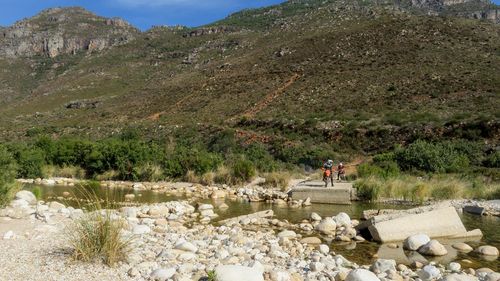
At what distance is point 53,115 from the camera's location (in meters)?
69.9

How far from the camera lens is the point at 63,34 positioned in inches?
5694

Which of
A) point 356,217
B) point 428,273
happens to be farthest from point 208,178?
point 428,273

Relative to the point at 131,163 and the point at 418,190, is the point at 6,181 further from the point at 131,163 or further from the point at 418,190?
the point at 418,190

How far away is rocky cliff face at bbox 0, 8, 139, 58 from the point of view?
136375 mm

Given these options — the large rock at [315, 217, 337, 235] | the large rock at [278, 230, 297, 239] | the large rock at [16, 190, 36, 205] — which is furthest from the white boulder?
the large rock at [16, 190, 36, 205]

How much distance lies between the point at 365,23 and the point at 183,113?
28162 mm

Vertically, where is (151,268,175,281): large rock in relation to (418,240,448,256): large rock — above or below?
above

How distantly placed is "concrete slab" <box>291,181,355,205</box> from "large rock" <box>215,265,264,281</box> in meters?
10.5

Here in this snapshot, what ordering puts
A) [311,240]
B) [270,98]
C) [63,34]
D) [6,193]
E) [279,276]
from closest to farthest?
[279,276] < [311,240] < [6,193] < [270,98] < [63,34]

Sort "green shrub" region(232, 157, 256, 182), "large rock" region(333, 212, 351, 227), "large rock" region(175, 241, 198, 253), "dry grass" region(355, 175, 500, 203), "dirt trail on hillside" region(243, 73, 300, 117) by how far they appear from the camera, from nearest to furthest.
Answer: "large rock" region(175, 241, 198, 253) → "large rock" region(333, 212, 351, 227) → "dry grass" region(355, 175, 500, 203) → "green shrub" region(232, 157, 256, 182) → "dirt trail on hillside" region(243, 73, 300, 117)

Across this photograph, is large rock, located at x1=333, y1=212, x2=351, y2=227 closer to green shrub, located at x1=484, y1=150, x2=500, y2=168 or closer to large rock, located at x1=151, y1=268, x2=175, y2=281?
large rock, located at x1=151, y1=268, x2=175, y2=281

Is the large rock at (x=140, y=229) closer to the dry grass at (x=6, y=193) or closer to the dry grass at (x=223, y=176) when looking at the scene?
the dry grass at (x=6, y=193)

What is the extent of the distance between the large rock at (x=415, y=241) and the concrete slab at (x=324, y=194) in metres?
6.51

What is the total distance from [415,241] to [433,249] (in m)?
0.47
